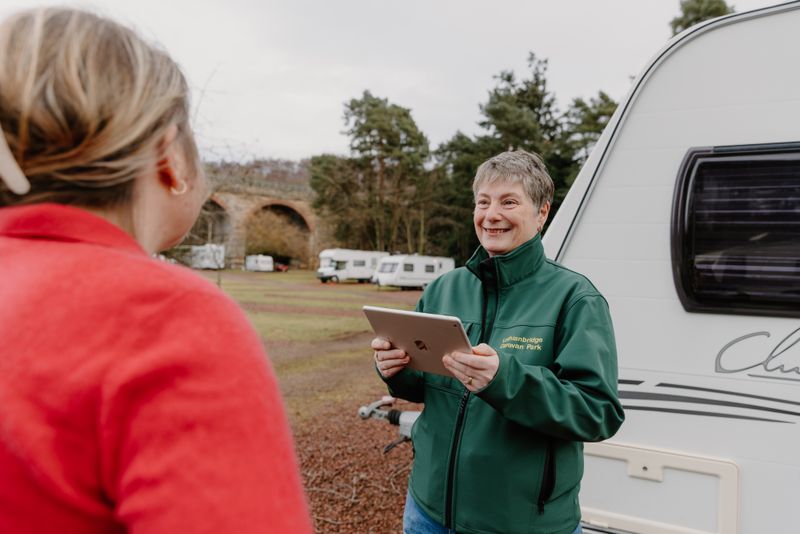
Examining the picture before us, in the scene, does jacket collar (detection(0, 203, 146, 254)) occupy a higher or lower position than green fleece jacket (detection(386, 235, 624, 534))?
higher

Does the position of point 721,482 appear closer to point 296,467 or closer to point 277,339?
point 296,467

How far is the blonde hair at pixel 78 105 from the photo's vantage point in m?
0.75

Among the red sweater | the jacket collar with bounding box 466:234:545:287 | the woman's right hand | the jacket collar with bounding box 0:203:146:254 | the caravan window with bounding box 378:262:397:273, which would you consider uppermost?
the jacket collar with bounding box 0:203:146:254

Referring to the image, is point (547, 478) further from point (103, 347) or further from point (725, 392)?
point (103, 347)

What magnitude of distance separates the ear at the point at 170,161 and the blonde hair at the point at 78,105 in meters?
0.01

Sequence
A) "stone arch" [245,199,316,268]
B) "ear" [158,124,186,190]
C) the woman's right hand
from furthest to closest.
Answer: "stone arch" [245,199,316,268]
the woman's right hand
"ear" [158,124,186,190]

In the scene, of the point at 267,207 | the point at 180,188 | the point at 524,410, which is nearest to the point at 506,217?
the point at 524,410

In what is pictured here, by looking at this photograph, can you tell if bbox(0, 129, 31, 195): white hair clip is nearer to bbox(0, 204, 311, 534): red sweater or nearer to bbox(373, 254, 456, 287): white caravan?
bbox(0, 204, 311, 534): red sweater

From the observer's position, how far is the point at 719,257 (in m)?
2.49

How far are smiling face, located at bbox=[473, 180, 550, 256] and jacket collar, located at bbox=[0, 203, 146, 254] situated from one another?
1.70m

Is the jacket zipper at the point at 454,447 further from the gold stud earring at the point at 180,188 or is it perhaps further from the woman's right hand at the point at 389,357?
the gold stud earring at the point at 180,188

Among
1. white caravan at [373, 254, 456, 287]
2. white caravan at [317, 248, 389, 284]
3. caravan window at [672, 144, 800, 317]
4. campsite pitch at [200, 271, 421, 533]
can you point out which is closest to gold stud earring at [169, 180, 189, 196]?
caravan window at [672, 144, 800, 317]

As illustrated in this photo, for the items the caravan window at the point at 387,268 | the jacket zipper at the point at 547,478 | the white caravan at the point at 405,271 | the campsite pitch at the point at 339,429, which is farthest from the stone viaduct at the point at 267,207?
the jacket zipper at the point at 547,478

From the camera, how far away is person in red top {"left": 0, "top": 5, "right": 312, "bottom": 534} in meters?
0.65
